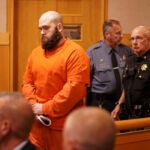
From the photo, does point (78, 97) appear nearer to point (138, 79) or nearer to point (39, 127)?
point (39, 127)

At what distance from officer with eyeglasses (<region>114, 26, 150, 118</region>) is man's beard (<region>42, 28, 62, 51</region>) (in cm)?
83

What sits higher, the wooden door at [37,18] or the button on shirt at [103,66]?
the wooden door at [37,18]

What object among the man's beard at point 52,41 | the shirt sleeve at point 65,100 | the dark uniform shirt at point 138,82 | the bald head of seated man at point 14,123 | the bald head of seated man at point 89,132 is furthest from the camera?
the dark uniform shirt at point 138,82

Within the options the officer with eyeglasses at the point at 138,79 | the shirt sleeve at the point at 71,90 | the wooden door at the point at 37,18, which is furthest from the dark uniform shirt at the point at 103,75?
the shirt sleeve at the point at 71,90

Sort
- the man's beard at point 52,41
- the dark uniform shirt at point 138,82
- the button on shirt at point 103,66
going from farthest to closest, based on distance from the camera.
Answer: the button on shirt at point 103,66, the dark uniform shirt at point 138,82, the man's beard at point 52,41

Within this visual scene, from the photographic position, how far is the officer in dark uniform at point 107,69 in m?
4.24

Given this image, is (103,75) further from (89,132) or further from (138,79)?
(89,132)

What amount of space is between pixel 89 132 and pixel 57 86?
192 centimetres

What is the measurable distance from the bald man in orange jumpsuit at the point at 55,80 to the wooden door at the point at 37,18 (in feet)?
6.20

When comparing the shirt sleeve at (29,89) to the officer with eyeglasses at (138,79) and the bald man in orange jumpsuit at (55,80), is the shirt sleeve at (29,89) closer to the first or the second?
the bald man in orange jumpsuit at (55,80)

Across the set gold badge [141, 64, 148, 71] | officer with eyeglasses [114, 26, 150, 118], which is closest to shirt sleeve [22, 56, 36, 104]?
officer with eyeglasses [114, 26, 150, 118]

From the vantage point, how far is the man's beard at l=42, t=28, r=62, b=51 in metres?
3.29

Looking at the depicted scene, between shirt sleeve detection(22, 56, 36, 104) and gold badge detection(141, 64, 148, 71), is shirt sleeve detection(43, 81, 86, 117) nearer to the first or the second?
shirt sleeve detection(22, 56, 36, 104)

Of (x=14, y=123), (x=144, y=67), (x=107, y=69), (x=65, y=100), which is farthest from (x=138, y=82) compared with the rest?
(x=14, y=123)
